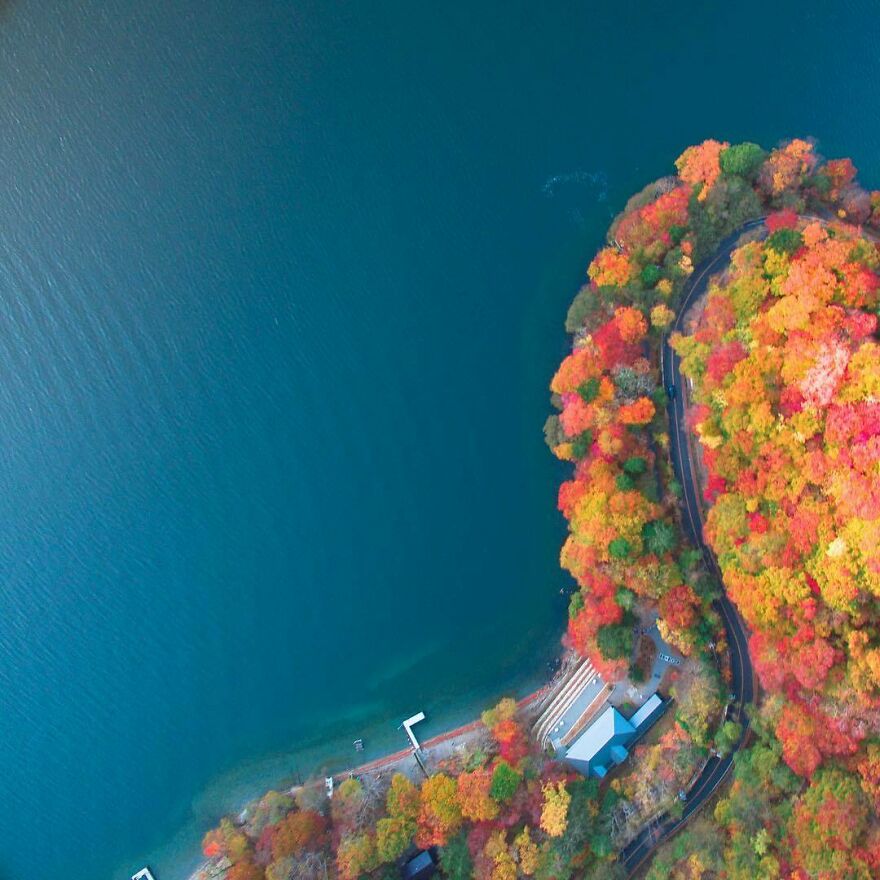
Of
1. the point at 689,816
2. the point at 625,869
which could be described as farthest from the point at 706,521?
the point at 625,869

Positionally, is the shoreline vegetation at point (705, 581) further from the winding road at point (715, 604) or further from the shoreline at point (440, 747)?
the winding road at point (715, 604)

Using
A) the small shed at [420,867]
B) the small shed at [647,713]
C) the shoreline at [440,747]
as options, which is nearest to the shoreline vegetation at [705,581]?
the shoreline at [440,747]

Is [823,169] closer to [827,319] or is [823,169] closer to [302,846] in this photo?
[827,319]

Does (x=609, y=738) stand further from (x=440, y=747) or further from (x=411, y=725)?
(x=411, y=725)

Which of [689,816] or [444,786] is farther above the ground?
[444,786]

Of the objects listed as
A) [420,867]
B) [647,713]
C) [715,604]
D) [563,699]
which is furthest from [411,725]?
[715,604]

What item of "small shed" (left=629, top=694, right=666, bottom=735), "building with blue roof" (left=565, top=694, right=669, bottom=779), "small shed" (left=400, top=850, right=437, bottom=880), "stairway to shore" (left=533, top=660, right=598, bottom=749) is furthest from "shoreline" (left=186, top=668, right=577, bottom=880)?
"small shed" (left=629, top=694, right=666, bottom=735)

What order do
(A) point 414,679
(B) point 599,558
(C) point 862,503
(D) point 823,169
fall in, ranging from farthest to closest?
(A) point 414,679 < (D) point 823,169 < (B) point 599,558 < (C) point 862,503
